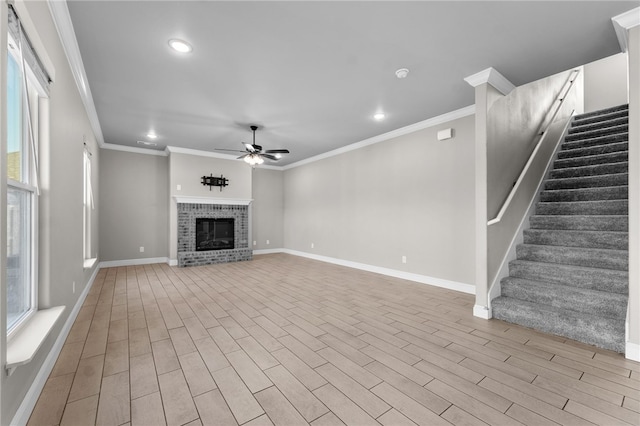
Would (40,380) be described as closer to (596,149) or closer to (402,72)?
(402,72)

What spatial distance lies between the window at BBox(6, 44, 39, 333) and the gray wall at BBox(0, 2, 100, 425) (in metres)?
0.10

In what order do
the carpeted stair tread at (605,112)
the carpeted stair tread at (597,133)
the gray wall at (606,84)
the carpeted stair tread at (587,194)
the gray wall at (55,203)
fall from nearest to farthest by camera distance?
the gray wall at (55,203), the carpeted stair tread at (587,194), the carpeted stair tread at (597,133), the carpeted stair tread at (605,112), the gray wall at (606,84)

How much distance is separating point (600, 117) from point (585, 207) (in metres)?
2.57

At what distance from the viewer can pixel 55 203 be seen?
2303 millimetres

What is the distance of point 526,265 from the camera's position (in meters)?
3.30

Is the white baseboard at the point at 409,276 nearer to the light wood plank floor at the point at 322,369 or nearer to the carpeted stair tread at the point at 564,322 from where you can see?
the light wood plank floor at the point at 322,369

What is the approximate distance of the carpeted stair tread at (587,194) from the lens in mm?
3417

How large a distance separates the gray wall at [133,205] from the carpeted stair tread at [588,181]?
766 cm

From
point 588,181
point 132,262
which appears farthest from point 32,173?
point 588,181

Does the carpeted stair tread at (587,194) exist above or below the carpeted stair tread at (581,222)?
above

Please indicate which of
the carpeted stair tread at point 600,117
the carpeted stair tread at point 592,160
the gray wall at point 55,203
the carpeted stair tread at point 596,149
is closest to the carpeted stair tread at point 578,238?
the carpeted stair tread at point 592,160

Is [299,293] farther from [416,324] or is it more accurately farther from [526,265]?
[526,265]

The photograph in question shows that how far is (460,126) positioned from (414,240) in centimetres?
196

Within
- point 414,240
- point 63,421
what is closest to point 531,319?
point 414,240
